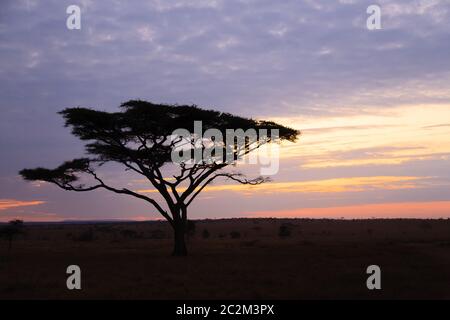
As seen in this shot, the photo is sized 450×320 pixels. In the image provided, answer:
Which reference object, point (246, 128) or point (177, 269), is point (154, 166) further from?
point (177, 269)

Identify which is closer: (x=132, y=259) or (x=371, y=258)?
(x=371, y=258)

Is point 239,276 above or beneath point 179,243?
beneath

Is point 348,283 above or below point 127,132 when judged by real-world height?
below

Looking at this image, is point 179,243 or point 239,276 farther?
point 179,243

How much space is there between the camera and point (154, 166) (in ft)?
96.2

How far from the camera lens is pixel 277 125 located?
31062mm

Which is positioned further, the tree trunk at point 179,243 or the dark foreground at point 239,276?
the tree trunk at point 179,243

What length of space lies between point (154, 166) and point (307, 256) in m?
9.54

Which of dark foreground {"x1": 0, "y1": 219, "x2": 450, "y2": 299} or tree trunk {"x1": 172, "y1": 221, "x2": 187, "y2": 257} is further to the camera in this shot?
tree trunk {"x1": 172, "y1": 221, "x2": 187, "y2": 257}

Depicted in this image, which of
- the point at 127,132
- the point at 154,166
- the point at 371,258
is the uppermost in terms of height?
the point at 127,132

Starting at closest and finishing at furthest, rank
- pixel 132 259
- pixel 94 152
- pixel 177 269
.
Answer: pixel 177 269
pixel 132 259
pixel 94 152

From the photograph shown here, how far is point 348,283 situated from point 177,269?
7466 mm
